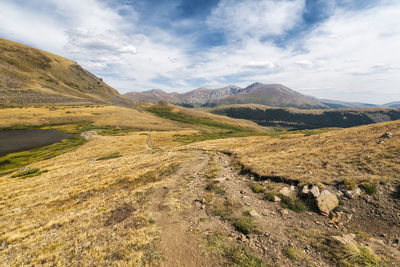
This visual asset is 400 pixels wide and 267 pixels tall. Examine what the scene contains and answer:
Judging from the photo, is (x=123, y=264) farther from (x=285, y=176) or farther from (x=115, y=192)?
(x=285, y=176)

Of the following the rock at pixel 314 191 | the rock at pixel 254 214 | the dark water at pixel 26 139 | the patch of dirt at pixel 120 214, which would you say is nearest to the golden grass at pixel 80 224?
the patch of dirt at pixel 120 214

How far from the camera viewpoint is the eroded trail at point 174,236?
916 cm

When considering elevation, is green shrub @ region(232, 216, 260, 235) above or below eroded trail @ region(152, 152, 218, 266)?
above

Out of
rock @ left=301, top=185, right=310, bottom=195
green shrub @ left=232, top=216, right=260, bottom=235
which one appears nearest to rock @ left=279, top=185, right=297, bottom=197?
rock @ left=301, top=185, right=310, bottom=195

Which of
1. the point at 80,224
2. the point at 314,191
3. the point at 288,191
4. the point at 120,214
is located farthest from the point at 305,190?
the point at 80,224

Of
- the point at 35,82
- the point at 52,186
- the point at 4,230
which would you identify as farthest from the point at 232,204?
the point at 35,82

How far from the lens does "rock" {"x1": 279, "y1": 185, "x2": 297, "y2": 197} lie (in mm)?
14605

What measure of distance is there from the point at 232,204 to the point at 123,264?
918cm

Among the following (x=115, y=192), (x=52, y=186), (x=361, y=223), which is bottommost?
(x=52, y=186)

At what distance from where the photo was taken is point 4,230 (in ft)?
48.5

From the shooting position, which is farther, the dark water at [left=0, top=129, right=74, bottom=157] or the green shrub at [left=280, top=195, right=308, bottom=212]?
the dark water at [left=0, top=129, right=74, bottom=157]

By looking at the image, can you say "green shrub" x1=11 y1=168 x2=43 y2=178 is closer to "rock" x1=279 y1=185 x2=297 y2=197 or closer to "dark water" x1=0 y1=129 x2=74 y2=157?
"dark water" x1=0 y1=129 x2=74 y2=157

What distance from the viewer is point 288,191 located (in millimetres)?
14914

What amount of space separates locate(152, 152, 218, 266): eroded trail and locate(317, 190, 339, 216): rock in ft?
29.9
